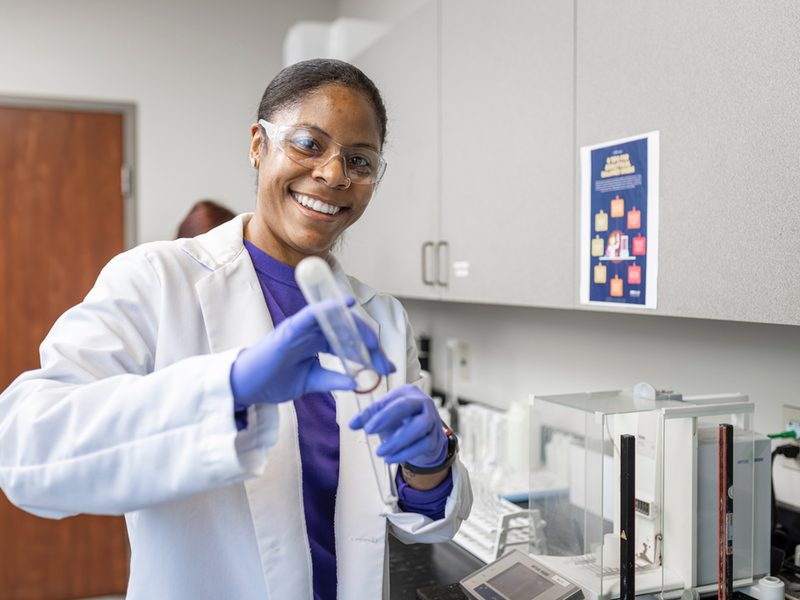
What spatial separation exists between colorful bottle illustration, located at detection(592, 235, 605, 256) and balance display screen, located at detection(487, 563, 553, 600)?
0.64 metres

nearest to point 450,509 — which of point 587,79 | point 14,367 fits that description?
point 587,79

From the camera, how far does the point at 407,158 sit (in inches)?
90.7

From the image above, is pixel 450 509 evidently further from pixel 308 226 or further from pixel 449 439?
pixel 308 226

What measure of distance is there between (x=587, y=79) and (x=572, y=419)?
2.53ft

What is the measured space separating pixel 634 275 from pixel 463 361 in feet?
4.61

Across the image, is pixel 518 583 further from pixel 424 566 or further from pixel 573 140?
pixel 573 140

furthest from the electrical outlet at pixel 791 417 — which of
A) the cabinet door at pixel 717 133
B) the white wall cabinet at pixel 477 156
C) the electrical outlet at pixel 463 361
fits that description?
the electrical outlet at pixel 463 361

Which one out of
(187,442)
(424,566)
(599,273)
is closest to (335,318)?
(187,442)

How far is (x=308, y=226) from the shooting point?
1102mm

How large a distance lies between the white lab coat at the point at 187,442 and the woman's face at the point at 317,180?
0.10 meters

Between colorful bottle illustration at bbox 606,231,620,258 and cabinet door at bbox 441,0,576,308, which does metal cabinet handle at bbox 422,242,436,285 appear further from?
colorful bottle illustration at bbox 606,231,620,258

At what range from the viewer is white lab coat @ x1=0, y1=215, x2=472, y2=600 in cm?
80

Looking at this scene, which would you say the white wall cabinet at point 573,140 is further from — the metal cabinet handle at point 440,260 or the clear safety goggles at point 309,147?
the clear safety goggles at point 309,147

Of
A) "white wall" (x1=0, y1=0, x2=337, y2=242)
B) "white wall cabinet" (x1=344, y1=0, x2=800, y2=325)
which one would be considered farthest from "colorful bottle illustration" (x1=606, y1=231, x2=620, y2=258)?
"white wall" (x1=0, y1=0, x2=337, y2=242)
